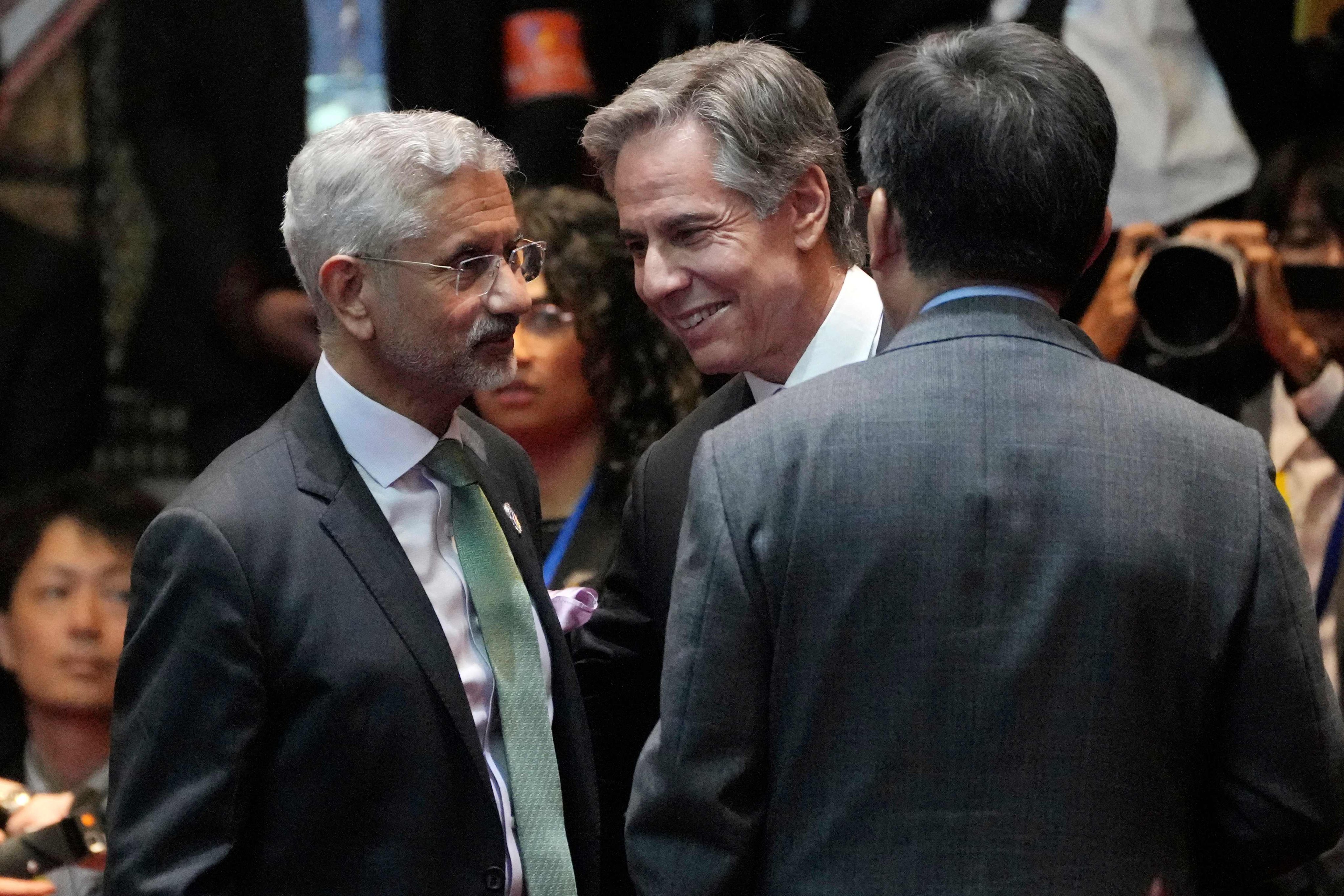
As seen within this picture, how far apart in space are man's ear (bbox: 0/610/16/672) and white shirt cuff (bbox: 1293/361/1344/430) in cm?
252

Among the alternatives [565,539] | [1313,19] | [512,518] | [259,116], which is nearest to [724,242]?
[512,518]

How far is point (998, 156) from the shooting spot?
54.4 inches

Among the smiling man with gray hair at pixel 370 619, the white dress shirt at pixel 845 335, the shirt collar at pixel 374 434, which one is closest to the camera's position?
the smiling man with gray hair at pixel 370 619

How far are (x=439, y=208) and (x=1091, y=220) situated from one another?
2.69ft

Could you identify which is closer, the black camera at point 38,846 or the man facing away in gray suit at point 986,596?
the man facing away in gray suit at point 986,596

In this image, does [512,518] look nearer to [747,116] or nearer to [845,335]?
[845,335]

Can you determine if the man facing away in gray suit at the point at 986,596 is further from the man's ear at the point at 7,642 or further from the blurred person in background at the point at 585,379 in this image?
the man's ear at the point at 7,642

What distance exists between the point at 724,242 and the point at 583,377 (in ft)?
3.14

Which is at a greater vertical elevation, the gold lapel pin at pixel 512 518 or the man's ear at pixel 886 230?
the man's ear at pixel 886 230

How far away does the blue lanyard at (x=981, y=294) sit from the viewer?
1.42 m

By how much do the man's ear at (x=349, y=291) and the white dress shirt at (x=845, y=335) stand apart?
0.57 metres

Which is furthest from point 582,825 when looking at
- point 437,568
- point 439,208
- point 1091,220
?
point 1091,220

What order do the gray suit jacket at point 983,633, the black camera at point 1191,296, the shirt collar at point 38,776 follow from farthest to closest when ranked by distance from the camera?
the shirt collar at point 38,776 < the black camera at point 1191,296 < the gray suit jacket at point 983,633

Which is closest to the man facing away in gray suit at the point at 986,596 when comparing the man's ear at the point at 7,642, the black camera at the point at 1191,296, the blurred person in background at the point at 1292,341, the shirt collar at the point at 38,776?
the black camera at the point at 1191,296
